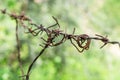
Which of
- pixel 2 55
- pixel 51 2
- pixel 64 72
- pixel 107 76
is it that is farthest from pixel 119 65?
pixel 2 55

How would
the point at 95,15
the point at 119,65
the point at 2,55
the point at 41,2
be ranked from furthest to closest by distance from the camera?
the point at 119,65
the point at 95,15
the point at 41,2
the point at 2,55

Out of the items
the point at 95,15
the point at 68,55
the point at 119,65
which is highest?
the point at 95,15

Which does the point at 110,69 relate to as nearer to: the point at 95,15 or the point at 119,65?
the point at 95,15

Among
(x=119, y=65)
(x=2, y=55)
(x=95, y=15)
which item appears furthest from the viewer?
(x=119, y=65)

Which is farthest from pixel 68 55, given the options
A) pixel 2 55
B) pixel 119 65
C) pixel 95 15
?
pixel 119 65

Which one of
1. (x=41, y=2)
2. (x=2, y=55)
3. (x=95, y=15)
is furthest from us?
(x=95, y=15)

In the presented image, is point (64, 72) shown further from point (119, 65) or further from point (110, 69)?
point (119, 65)

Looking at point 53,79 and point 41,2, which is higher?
point 41,2

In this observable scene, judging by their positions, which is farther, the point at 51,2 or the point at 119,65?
the point at 119,65

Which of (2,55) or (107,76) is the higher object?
(2,55)
